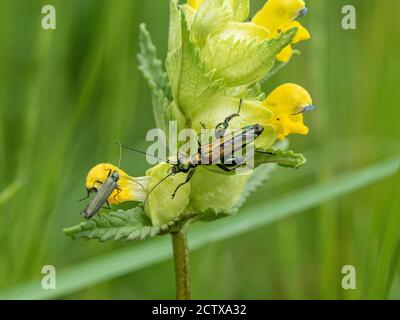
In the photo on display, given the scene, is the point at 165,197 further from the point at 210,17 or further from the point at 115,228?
the point at 210,17

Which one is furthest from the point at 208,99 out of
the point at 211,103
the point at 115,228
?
the point at 115,228

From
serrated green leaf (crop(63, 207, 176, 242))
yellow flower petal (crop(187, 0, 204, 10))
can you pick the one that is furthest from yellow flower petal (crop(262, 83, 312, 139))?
serrated green leaf (crop(63, 207, 176, 242))

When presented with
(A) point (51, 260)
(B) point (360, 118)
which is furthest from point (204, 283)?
(B) point (360, 118)

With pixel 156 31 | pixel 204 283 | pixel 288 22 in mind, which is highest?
pixel 156 31

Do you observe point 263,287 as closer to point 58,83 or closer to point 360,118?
point 360,118

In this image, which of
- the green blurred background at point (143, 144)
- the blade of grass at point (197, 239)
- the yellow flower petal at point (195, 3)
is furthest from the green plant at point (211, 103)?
the green blurred background at point (143, 144)

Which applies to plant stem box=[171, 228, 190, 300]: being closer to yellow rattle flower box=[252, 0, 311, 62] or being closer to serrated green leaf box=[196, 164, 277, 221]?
serrated green leaf box=[196, 164, 277, 221]
